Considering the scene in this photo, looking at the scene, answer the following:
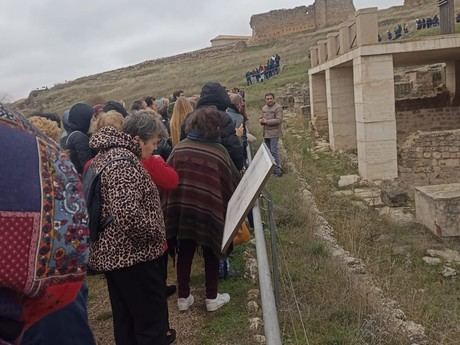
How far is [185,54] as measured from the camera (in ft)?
204

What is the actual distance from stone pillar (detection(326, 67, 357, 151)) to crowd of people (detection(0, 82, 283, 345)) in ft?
32.5

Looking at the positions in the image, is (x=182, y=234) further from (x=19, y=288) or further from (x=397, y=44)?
(x=397, y=44)

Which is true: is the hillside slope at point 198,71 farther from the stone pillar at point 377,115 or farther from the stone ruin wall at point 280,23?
the stone pillar at point 377,115

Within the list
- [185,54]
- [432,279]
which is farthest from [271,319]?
[185,54]

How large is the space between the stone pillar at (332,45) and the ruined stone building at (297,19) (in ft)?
143

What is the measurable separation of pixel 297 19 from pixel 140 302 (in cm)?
5777

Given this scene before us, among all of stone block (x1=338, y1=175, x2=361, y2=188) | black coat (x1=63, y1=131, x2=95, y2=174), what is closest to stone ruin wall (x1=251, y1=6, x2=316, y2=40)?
stone block (x1=338, y1=175, x2=361, y2=188)

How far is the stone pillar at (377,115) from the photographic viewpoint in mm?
11070

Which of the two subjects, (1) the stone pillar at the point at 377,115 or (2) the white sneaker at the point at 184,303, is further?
(1) the stone pillar at the point at 377,115

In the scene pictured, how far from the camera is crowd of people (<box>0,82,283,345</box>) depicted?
1.26 m

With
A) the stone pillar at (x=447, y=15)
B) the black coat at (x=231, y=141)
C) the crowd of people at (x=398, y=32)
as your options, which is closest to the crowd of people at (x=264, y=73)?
the crowd of people at (x=398, y=32)

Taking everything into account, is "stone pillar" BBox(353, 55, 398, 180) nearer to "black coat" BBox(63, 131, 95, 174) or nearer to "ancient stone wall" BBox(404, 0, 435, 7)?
"black coat" BBox(63, 131, 95, 174)

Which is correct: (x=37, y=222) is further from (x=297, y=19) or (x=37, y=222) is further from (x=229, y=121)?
(x=297, y=19)

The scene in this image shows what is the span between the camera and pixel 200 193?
4.31 m
